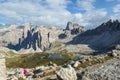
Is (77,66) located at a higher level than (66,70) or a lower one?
lower

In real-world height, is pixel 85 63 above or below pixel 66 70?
below

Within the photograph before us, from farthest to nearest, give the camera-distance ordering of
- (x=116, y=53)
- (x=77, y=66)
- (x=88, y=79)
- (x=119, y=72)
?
(x=116, y=53) → (x=77, y=66) → (x=88, y=79) → (x=119, y=72)

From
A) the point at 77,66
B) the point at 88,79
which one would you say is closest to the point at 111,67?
the point at 88,79

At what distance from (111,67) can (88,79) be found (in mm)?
2302

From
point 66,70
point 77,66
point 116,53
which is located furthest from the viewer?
point 116,53

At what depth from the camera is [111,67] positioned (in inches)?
949

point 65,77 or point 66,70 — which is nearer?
point 65,77

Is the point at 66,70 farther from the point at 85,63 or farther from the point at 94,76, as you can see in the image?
the point at 85,63

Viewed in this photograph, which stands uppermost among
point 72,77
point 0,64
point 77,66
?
point 0,64

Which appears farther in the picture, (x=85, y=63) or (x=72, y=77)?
(x=85, y=63)

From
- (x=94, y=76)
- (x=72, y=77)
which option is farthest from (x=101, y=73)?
(x=72, y=77)

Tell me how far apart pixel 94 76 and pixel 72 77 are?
37.3 feet

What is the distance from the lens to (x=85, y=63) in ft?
403

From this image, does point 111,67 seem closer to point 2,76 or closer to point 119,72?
point 119,72
